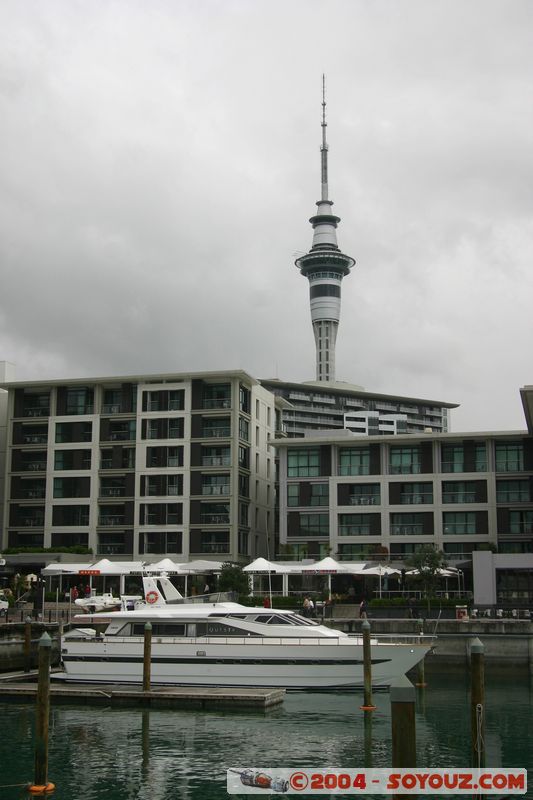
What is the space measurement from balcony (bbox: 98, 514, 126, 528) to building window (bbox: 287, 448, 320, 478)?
16.1 metres

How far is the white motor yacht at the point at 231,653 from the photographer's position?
129ft

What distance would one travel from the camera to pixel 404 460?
85.2 m

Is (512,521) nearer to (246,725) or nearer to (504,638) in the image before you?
(504,638)

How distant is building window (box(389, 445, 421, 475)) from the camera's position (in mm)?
84750

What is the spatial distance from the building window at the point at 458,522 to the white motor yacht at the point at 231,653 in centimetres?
4296

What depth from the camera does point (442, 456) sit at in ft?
277

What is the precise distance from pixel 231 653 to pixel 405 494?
153 ft

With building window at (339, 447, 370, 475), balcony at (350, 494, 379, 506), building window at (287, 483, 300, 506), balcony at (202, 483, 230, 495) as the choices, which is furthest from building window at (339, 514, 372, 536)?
balcony at (202, 483, 230, 495)

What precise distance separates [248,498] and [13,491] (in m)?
22.6

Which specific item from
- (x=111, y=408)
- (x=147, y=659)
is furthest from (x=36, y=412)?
(x=147, y=659)

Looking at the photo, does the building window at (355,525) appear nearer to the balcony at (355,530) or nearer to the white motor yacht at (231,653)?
the balcony at (355,530)

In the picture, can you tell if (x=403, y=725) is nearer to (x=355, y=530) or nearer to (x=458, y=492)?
(x=458, y=492)

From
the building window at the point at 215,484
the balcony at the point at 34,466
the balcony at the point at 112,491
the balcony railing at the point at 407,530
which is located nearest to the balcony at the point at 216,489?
the building window at the point at 215,484

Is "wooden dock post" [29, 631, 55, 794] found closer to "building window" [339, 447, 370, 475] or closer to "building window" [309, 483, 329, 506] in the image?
"building window" [309, 483, 329, 506]
